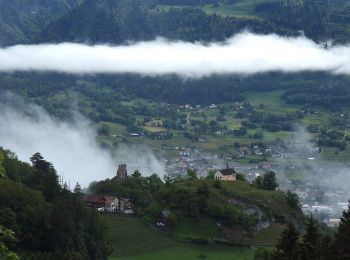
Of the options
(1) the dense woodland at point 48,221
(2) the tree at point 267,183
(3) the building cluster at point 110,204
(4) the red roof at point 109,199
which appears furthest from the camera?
(2) the tree at point 267,183

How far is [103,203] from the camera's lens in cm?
8700

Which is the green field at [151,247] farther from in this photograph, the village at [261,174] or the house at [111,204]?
the house at [111,204]

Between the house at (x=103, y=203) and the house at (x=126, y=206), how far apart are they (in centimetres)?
53

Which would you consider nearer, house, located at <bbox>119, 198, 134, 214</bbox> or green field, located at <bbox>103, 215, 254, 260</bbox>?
green field, located at <bbox>103, 215, 254, 260</bbox>

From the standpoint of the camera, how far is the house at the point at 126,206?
85.4 meters

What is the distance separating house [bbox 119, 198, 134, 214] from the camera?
85.4m

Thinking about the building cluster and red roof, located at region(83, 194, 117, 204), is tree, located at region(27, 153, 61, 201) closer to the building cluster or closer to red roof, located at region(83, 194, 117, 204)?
the building cluster

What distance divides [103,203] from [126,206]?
2.49 metres

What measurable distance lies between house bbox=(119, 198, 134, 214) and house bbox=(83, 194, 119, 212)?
0.53 metres

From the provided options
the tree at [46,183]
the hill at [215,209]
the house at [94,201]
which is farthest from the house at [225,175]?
the tree at [46,183]

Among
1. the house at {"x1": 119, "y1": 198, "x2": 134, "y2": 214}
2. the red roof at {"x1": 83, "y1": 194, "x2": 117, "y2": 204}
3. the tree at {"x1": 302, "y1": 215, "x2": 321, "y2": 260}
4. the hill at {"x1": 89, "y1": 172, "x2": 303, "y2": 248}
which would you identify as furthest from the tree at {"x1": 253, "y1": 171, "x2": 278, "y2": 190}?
the tree at {"x1": 302, "y1": 215, "x2": 321, "y2": 260}

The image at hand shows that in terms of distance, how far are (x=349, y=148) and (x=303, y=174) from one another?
2146 centimetres

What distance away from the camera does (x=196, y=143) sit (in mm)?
180625

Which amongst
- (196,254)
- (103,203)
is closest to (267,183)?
(103,203)
